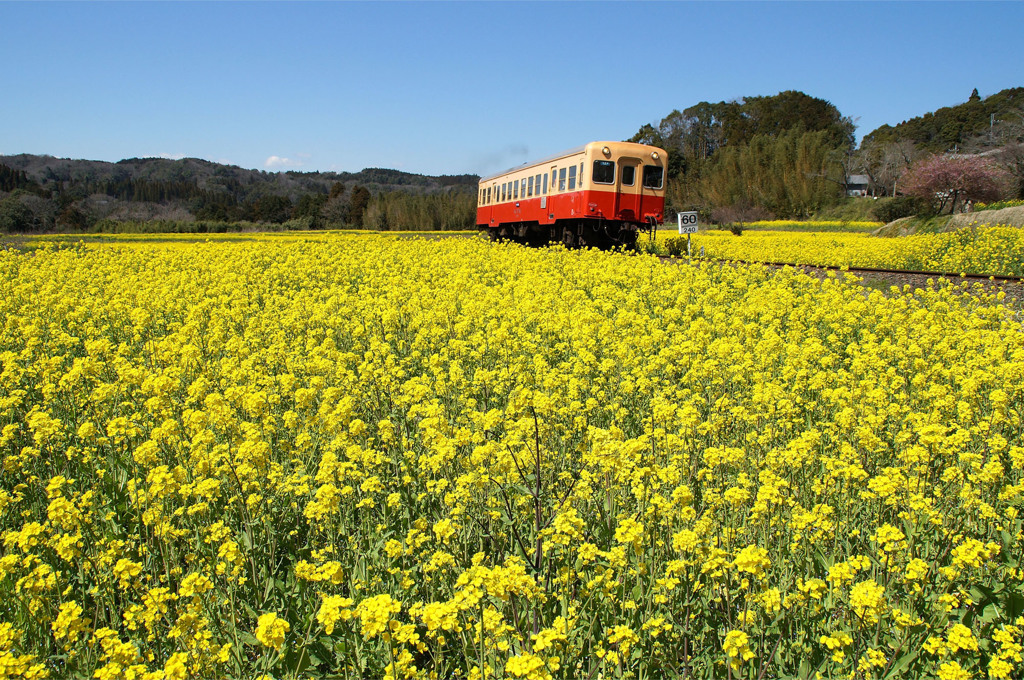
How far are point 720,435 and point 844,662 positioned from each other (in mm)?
1954

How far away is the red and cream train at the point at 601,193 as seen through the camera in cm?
1845

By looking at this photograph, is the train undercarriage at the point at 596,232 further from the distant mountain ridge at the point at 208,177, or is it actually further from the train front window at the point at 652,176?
the distant mountain ridge at the point at 208,177

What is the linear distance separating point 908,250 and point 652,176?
23.8 ft

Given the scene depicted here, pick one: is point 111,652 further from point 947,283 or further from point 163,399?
point 947,283

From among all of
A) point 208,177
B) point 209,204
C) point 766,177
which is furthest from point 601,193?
point 208,177

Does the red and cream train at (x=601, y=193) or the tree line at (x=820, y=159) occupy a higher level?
the tree line at (x=820, y=159)

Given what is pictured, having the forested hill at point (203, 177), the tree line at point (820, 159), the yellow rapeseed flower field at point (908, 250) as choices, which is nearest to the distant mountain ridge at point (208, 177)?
the forested hill at point (203, 177)

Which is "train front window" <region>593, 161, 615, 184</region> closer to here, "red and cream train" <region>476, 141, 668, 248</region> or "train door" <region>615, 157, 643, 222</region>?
"red and cream train" <region>476, 141, 668, 248</region>

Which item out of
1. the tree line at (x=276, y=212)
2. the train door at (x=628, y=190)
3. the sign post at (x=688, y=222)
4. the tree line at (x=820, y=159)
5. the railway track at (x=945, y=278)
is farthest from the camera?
the tree line at (x=276, y=212)

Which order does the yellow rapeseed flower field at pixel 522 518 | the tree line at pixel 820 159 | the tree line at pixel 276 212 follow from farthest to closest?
the tree line at pixel 276 212 → the tree line at pixel 820 159 → the yellow rapeseed flower field at pixel 522 518

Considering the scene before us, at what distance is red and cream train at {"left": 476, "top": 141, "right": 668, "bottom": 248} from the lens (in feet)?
60.5

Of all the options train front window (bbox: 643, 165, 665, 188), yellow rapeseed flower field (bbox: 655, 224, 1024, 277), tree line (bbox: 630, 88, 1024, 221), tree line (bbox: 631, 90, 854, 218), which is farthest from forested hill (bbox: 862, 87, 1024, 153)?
train front window (bbox: 643, 165, 665, 188)

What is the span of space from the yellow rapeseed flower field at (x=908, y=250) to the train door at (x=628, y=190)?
Result: 273 cm

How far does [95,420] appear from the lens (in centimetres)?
461
